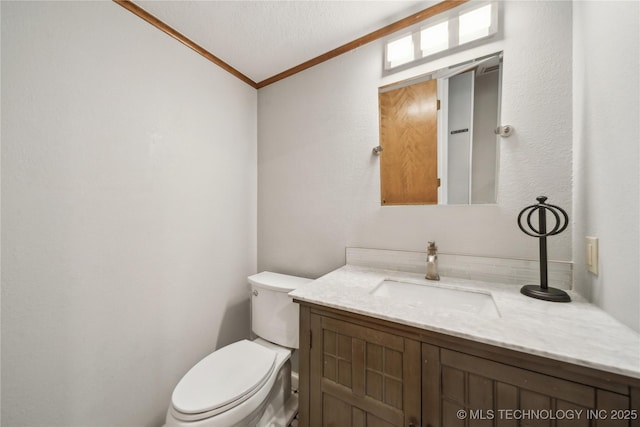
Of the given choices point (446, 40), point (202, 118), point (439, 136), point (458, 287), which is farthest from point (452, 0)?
point (202, 118)

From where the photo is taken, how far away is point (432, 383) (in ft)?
2.23

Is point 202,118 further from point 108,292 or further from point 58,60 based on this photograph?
point 108,292

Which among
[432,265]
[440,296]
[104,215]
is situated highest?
[104,215]

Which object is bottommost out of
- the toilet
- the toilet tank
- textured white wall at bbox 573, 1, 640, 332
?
the toilet

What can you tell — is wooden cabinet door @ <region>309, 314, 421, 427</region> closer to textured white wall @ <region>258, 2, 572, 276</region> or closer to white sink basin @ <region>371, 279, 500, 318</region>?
white sink basin @ <region>371, 279, 500, 318</region>

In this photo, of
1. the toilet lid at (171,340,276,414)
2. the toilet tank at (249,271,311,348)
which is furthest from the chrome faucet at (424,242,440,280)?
the toilet lid at (171,340,276,414)

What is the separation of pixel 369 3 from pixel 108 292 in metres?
1.94

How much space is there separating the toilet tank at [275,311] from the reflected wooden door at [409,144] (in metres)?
0.81

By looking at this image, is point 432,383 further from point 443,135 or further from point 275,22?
point 275,22

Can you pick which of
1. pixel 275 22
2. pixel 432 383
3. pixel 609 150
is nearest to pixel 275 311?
pixel 432 383

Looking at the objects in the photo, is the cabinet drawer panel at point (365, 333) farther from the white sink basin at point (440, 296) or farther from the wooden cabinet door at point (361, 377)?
the white sink basin at point (440, 296)

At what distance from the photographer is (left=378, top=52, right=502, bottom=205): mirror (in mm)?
1074

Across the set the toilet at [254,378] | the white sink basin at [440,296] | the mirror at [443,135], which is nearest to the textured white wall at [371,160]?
the mirror at [443,135]

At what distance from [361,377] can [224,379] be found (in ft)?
2.13
